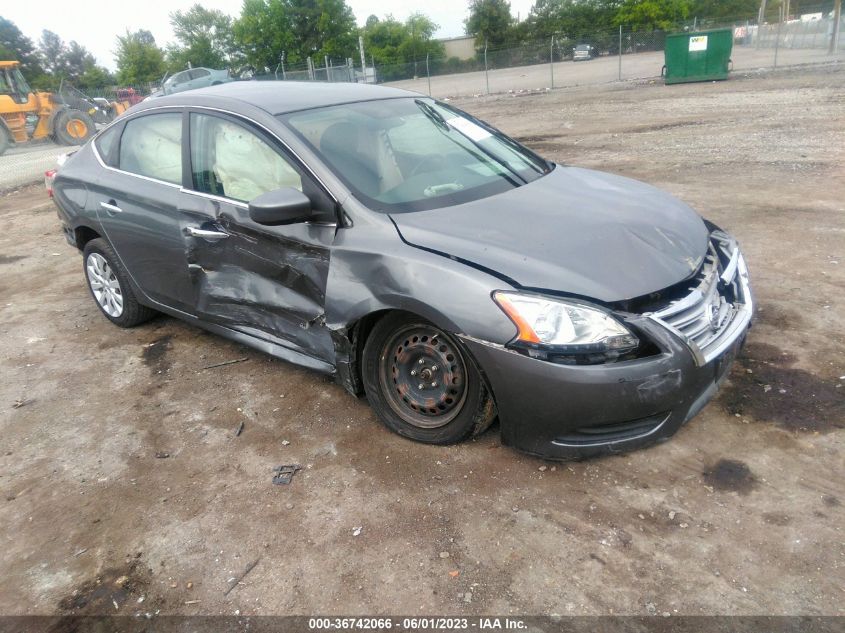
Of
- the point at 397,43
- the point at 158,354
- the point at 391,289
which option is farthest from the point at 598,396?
the point at 397,43

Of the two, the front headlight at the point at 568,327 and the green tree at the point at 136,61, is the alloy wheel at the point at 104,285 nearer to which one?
the front headlight at the point at 568,327

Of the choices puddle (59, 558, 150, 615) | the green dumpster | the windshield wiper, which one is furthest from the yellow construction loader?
puddle (59, 558, 150, 615)

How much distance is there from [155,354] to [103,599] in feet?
7.73

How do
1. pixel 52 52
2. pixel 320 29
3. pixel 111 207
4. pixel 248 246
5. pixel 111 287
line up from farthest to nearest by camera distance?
Result: pixel 52 52 < pixel 320 29 < pixel 111 287 < pixel 111 207 < pixel 248 246

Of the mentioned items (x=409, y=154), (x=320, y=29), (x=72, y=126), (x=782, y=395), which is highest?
(x=320, y=29)

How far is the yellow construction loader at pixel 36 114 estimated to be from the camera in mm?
20031

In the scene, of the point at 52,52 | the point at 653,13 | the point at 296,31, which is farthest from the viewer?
the point at 52,52

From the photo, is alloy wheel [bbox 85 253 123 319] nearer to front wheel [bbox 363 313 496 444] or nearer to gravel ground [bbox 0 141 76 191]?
front wheel [bbox 363 313 496 444]

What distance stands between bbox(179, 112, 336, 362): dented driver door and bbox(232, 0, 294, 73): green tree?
66.8m

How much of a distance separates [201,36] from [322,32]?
24242mm

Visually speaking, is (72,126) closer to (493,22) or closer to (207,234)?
(207,234)

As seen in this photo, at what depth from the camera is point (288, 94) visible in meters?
3.93

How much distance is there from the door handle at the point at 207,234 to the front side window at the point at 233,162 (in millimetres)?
219

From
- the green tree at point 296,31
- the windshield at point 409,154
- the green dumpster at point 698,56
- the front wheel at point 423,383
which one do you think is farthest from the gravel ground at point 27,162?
the green tree at point 296,31
